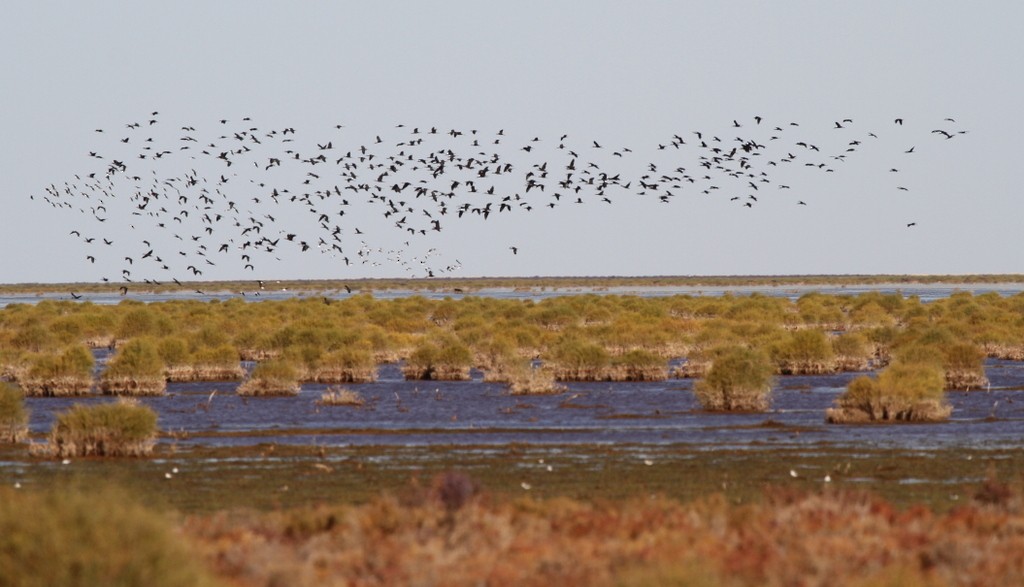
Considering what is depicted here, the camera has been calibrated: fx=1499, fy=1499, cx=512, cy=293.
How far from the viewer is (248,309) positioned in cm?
9556

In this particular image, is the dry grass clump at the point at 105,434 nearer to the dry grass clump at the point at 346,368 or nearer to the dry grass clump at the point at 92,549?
the dry grass clump at the point at 92,549

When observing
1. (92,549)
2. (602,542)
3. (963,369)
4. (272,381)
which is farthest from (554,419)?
(92,549)

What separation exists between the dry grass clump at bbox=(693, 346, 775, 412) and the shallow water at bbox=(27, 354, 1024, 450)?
51 centimetres

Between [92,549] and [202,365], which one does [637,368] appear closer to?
[202,365]

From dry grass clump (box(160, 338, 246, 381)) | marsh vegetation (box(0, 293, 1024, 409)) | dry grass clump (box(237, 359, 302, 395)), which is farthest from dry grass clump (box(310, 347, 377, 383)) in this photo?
dry grass clump (box(237, 359, 302, 395))

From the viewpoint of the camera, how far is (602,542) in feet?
54.6

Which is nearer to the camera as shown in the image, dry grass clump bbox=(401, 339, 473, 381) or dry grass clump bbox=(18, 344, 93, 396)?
dry grass clump bbox=(18, 344, 93, 396)

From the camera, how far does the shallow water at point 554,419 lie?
3189 centimetres

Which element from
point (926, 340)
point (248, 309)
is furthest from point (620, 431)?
point (248, 309)

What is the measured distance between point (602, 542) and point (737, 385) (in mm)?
21925

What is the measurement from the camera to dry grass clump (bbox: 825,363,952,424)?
34.9 meters

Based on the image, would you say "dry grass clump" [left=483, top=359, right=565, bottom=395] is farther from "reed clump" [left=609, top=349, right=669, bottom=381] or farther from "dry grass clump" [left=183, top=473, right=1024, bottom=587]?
"dry grass clump" [left=183, top=473, right=1024, bottom=587]

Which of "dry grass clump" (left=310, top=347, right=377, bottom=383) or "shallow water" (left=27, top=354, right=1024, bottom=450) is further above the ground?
"dry grass clump" (left=310, top=347, right=377, bottom=383)

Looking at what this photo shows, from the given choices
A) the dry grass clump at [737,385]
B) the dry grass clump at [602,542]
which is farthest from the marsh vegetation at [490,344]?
the dry grass clump at [602,542]
